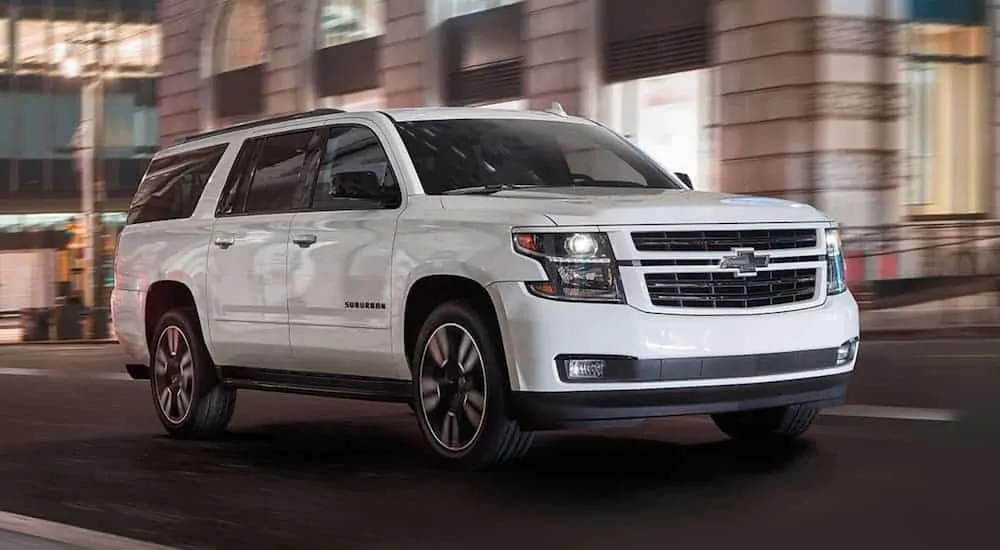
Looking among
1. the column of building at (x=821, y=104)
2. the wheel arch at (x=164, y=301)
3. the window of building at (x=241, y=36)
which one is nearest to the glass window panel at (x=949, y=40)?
the column of building at (x=821, y=104)

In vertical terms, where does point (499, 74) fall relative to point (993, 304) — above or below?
above

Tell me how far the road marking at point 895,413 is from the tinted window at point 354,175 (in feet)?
10.6

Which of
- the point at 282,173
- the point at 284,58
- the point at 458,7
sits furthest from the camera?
the point at 284,58

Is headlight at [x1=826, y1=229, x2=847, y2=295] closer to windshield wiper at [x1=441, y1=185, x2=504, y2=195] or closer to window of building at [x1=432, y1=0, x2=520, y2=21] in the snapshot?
windshield wiper at [x1=441, y1=185, x2=504, y2=195]

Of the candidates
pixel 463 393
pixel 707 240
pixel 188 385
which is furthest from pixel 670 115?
pixel 707 240

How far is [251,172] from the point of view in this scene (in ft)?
31.3

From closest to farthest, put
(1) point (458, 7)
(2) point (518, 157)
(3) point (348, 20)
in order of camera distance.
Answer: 1. (2) point (518, 157)
2. (1) point (458, 7)
3. (3) point (348, 20)

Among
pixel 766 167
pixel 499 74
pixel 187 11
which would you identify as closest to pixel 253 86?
pixel 187 11

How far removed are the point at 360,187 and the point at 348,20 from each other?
25.4 m

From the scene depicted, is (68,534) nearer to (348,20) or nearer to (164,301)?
(164,301)

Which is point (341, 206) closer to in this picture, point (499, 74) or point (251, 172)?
point (251, 172)

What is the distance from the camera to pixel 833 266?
7.89 meters

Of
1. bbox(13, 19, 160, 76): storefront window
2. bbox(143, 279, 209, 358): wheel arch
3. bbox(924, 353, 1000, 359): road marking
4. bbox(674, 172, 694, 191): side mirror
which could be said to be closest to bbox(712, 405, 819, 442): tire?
bbox(674, 172, 694, 191): side mirror

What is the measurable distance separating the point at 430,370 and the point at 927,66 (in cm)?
1757
